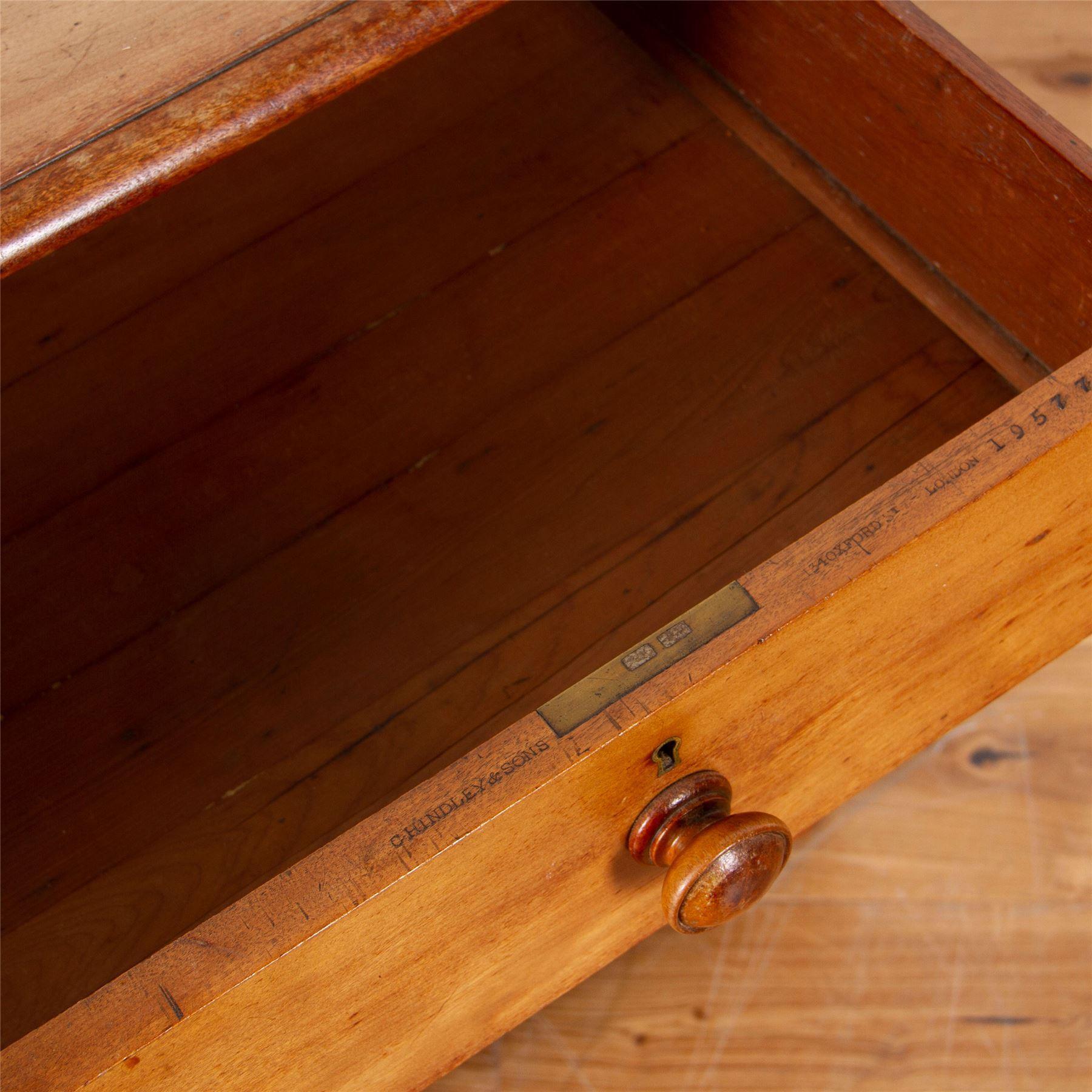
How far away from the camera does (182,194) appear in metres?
0.99

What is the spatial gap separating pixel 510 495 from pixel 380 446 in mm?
97

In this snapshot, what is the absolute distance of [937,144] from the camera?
76 centimetres

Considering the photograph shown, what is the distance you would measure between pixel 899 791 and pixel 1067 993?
17 cm

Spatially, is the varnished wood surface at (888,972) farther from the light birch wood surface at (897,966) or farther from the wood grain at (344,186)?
the wood grain at (344,186)

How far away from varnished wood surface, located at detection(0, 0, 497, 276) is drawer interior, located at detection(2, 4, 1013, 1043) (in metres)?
0.28

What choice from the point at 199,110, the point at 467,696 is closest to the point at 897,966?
the point at 467,696

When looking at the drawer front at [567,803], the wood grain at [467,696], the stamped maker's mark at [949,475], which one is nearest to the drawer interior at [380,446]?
the wood grain at [467,696]

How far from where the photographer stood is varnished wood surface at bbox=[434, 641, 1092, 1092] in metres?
0.85

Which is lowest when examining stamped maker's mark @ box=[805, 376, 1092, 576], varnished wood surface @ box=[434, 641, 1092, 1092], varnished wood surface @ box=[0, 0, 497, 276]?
varnished wood surface @ box=[434, 641, 1092, 1092]

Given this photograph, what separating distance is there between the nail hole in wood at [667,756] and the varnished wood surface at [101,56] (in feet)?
1.22

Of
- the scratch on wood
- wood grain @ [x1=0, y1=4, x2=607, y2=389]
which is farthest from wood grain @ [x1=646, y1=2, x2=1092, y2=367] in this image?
the scratch on wood

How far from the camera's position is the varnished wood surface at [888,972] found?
0.85 meters

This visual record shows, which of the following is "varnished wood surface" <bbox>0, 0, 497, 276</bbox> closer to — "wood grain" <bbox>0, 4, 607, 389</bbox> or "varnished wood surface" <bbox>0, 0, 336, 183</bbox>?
"varnished wood surface" <bbox>0, 0, 336, 183</bbox>

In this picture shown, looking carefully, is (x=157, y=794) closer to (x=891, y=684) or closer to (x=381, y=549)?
(x=381, y=549)
